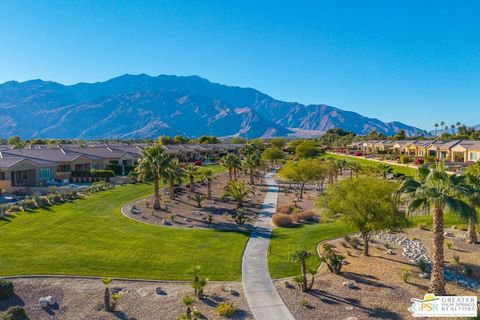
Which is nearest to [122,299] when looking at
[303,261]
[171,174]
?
[303,261]

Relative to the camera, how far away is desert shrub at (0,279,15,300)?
17.9 metres

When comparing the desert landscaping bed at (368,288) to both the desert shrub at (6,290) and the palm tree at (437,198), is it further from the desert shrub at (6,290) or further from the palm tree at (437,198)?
the desert shrub at (6,290)

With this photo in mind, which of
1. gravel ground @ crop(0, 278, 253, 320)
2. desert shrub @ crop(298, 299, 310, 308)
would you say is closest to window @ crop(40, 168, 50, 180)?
gravel ground @ crop(0, 278, 253, 320)

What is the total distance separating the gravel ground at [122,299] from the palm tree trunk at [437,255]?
966 cm

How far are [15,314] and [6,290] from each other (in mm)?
2815

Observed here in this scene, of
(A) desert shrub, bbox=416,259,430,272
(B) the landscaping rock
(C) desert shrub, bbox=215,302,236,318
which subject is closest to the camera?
(C) desert shrub, bbox=215,302,236,318

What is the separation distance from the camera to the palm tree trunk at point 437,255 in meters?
17.5

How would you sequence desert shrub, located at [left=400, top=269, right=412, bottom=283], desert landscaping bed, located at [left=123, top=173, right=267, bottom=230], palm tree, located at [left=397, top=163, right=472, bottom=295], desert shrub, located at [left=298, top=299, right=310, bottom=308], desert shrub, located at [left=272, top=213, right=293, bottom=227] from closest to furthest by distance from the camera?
palm tree, located at [left=397, top=163, right=472, bottom=295]
desert shrub, located at [left=298, top=299, right=310, bottom=308]
desert shrub, located at [left=400, top=269, right=412, bottom=283]
desert shrub, located at [left=272, top=213, right=293, bottom=227]
desert landscaping bed, located at [left=123, top=173, right=267, bottom=230]

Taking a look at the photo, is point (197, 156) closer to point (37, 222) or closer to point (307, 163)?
point (307, 163)

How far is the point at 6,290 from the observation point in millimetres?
18031

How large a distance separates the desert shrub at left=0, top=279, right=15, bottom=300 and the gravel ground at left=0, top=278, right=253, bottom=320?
0.27m

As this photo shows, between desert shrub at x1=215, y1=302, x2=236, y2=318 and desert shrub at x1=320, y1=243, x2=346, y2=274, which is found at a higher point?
desert shrub at x1=320, y1=243, x2=346, y2=274

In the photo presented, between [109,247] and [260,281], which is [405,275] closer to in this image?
[260,281]

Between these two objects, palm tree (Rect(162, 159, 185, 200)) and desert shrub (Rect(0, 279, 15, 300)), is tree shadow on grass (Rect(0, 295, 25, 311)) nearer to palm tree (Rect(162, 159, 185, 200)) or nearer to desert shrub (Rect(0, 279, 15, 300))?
desert shrub (Rect(0, 279, 15, 300))
